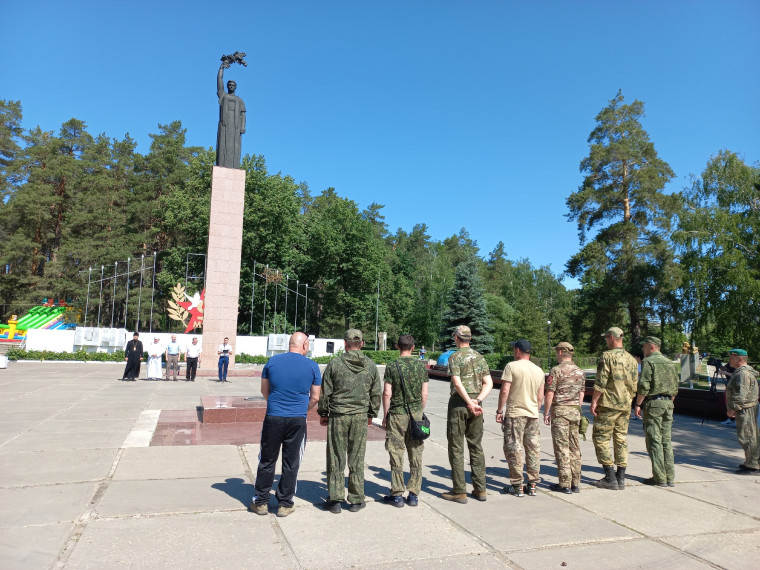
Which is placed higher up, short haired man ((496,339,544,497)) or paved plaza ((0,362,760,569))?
short haired man ((496,339,544,497))

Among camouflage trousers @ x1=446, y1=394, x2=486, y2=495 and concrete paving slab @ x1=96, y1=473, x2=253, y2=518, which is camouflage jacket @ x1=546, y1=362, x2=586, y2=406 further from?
concrete paving slab @ x1=96, y1=473, x2=253, y2=518

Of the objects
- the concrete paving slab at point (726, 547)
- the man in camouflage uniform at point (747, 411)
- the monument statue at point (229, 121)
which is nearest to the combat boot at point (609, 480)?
the concrete paving slab at point (726, 547)

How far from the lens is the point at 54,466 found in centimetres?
621

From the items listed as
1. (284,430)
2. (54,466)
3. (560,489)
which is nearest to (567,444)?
(560,489)

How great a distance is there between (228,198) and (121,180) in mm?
38153

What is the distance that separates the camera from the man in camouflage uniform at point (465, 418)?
5207mm

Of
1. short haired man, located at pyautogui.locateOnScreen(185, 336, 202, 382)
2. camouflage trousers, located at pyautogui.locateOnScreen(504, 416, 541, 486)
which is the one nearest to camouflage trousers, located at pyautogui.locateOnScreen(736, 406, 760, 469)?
camouflage trousers, located at pyautogui.locateOnScreen(504, 416, 541, 486)

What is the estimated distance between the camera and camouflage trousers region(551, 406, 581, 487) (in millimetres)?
5719

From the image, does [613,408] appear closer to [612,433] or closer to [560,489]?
[612,433]

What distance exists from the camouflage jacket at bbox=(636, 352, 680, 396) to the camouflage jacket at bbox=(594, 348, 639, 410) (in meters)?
0.34

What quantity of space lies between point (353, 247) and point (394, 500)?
45820 mm

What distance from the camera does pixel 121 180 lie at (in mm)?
54312

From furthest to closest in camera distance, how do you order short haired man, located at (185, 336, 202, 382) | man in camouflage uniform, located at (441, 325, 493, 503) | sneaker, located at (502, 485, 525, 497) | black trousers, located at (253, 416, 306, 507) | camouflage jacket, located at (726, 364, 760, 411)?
short haired man, located at (185, 336, 202, 382) → camouflage jacket, located at (726, 364, 760, 411) → sneaker, located at (502, 485, 525, 497) → man in camouflage uniform, located at (441, 325, 493, 503) → black trousers, located at (253, 416, 306, 507)

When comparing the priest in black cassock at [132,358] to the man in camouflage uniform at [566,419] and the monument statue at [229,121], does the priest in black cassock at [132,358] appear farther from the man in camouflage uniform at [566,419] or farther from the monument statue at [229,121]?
the man in camouflage uniform at [566,419]
